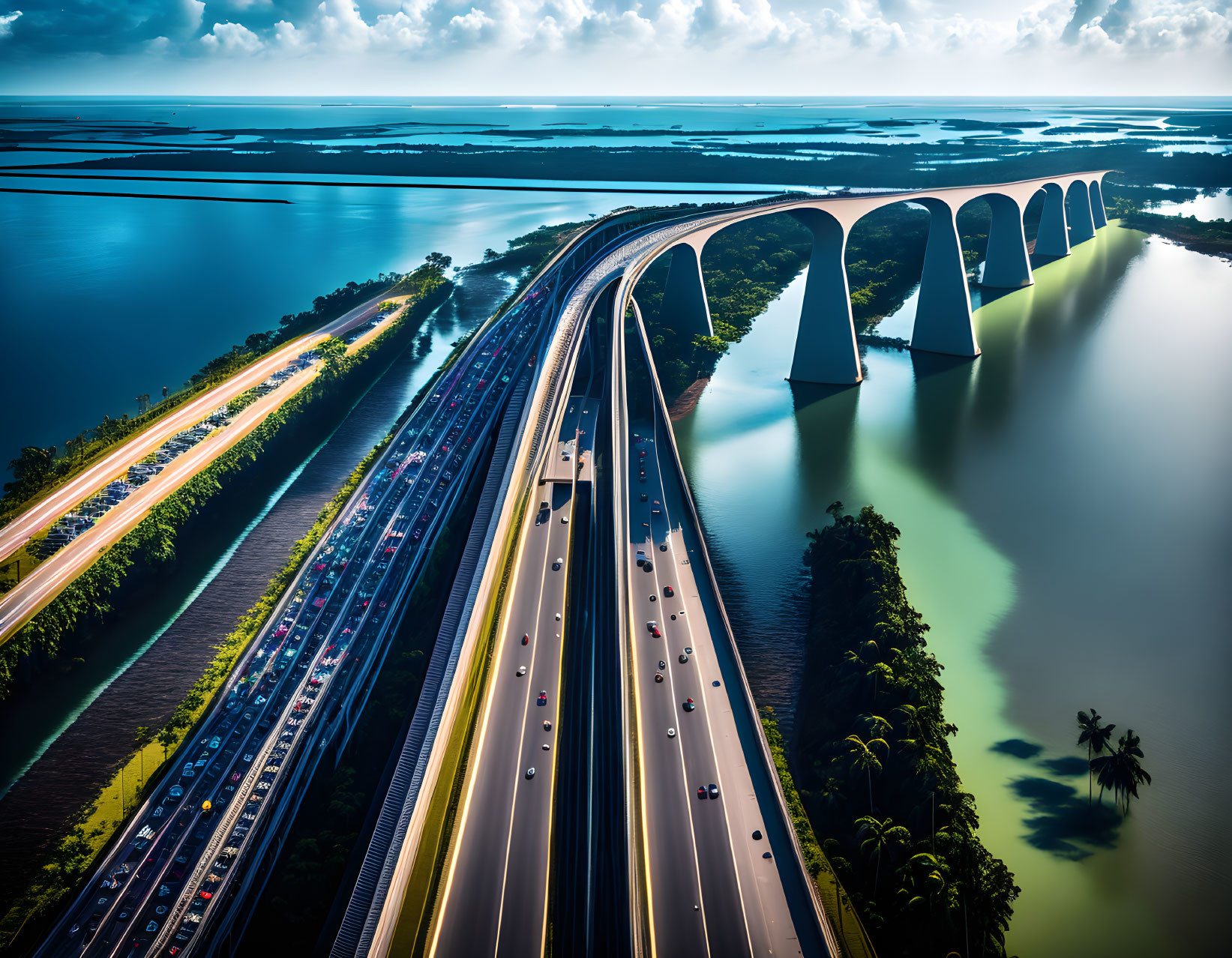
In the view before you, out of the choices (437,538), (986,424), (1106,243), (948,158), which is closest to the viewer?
(437,538)

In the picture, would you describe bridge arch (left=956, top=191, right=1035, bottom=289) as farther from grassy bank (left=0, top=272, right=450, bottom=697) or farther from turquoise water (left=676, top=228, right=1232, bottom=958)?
grassy bank (left=0, top=272, right=450, bottom=697)

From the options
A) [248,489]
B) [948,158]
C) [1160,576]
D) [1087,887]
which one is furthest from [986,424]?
[948,158]

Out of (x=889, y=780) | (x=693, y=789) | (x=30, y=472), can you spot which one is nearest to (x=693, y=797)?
(x=693, y=789)

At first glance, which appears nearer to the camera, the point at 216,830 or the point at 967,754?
the point at 216,830

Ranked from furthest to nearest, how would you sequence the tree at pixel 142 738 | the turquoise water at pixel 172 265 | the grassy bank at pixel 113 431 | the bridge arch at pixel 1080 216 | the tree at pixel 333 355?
the bridge arch at pixel 1080 216 → the turquoise water at pixel 172 265 → the tree at pixel 333 355 → the grassy bank at pixel 113 431 → the tree at pixel 142 738

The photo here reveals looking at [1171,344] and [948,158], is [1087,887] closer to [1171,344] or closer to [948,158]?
[1171,344]

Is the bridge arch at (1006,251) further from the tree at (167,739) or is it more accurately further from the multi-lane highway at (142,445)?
the tree at (167,739)

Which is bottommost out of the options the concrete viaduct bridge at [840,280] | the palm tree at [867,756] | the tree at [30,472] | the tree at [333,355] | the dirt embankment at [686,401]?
the palm tree at [867,756]

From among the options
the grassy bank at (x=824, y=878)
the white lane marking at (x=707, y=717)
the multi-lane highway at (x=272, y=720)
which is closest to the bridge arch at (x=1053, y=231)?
the white lane marking at (x=707, y=717)
